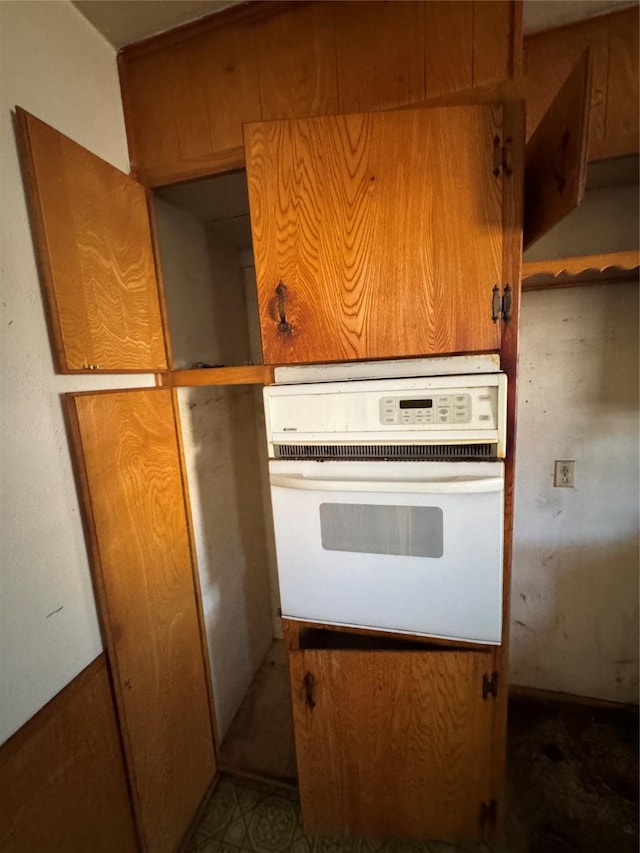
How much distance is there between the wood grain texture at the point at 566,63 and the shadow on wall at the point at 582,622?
1317 mm

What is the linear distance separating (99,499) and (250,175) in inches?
33.0

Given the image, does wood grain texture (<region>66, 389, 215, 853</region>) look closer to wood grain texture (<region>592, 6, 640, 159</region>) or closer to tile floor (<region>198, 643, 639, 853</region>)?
tile floor (<region>198, 643, 639, 853</region>)

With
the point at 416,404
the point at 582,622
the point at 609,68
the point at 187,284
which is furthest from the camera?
the point at 582,622

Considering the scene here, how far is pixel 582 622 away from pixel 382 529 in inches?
44.6

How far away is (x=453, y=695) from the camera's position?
0.91 meters

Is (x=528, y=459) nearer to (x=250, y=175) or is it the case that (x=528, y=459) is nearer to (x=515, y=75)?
(x=515, y=75)

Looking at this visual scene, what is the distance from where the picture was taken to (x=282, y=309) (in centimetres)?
84

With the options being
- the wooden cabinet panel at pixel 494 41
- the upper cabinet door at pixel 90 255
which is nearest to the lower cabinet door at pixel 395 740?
the upper cabinet door at pixel 90 255

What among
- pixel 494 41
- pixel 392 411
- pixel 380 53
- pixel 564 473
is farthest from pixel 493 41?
pixel 564 473

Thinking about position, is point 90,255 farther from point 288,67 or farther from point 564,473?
point 564,473

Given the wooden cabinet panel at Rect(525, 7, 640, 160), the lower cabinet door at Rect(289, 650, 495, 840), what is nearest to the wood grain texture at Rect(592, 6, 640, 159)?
the wooden cabinet panel at Rect(525, 7, 640, 160)

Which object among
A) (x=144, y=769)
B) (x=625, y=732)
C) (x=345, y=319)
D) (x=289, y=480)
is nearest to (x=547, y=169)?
(x=345, y=319)

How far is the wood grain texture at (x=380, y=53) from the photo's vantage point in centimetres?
79

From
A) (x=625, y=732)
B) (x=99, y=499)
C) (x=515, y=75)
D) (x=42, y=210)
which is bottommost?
(x=625, y=732)
